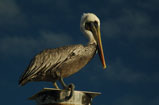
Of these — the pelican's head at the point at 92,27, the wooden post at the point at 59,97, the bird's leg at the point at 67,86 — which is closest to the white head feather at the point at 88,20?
the pelican's head at the point at 92,27

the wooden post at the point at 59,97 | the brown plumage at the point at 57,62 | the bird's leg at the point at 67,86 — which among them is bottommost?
the wooden post at the point at 59,97

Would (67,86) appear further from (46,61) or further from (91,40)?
(91,40)

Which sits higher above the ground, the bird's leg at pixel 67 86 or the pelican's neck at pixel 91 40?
the pelican's neck at pixel 91 40

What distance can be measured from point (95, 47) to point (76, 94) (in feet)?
5.37

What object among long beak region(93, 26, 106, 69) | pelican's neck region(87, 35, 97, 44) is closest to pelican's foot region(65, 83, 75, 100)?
long beak region(93, 26, 106, 69)

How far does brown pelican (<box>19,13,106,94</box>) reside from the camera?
19.7 ft

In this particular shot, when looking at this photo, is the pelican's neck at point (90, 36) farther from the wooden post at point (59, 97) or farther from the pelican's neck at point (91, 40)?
the wooden post at point (59, 97)

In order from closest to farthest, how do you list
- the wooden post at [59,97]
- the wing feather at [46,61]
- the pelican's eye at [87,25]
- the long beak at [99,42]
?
the wooden post at [59,97] < the wing feather at [46,61] < the long beak at [99,42] < the pelican's eye at [87,25]

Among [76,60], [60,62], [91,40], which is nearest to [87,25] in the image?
[91,40]

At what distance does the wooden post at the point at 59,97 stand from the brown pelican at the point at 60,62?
386 millimetres

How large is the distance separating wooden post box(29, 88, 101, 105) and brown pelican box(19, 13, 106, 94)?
0.39m

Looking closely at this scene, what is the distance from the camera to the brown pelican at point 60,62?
6012 mm

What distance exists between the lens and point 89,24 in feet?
22.7

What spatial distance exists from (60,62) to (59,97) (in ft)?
3.72
